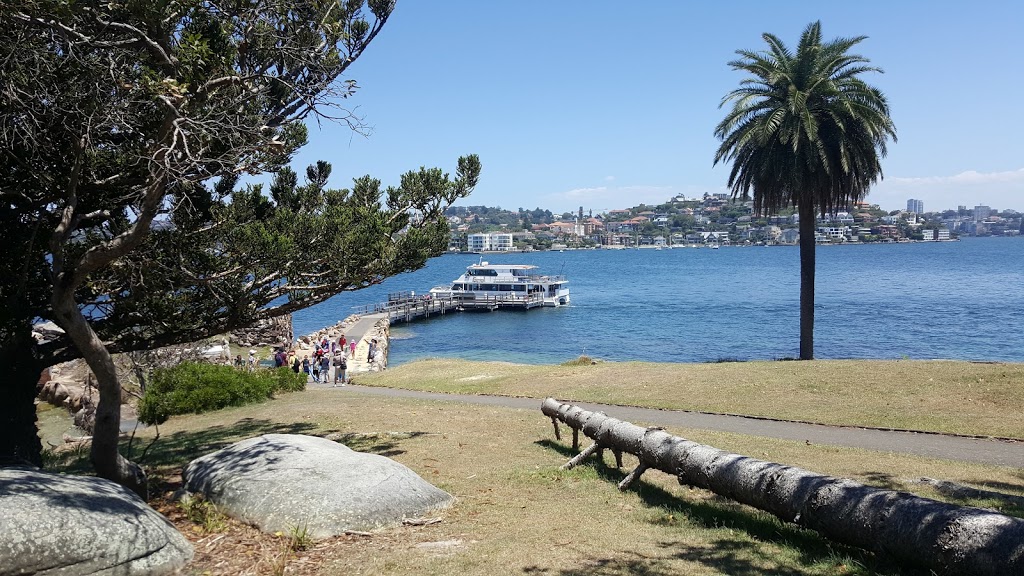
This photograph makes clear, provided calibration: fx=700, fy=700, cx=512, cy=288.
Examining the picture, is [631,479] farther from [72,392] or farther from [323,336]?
[323,336]

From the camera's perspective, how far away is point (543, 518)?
300 inches

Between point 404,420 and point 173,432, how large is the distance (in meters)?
5.22

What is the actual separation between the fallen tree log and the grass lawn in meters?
0.28

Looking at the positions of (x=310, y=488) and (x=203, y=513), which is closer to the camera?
(x=310, y=488)

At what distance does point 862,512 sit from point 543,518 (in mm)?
3217

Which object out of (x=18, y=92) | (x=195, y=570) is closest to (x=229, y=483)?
(x=195, y=570)

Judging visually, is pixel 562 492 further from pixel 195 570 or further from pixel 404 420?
pixel 404 420

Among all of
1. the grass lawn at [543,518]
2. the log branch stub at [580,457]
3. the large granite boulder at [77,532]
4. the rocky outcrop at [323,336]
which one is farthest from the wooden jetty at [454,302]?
the large granite boulder at [77,532]

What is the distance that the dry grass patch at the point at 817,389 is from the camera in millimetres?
15141

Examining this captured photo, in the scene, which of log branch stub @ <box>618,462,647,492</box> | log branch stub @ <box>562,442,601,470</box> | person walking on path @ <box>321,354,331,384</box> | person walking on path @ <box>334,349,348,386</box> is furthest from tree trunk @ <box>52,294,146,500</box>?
person walking on path @ <box>321,354,331,384</box>

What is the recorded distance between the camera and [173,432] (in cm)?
1557

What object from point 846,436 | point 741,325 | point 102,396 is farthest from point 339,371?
point 741,325

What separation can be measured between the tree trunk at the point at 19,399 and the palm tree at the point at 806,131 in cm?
2248

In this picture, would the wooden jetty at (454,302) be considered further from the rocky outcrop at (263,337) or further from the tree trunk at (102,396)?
the tree trunk at (102,396)
